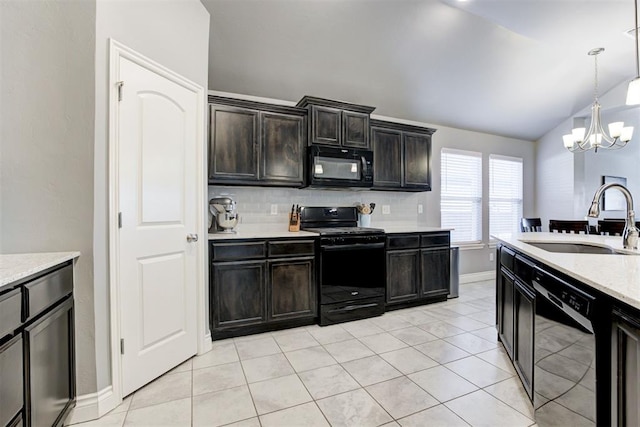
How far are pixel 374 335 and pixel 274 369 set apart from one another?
3.53ft

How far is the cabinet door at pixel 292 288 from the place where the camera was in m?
3.01

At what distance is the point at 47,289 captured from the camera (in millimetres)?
1424

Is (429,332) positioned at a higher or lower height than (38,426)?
lower

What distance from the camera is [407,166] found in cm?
411

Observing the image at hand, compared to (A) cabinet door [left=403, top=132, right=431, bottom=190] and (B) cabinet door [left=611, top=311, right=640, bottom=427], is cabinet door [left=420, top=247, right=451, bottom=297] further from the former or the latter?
(B) cabinet door [left=611, top=311, right=640, bottom=427]

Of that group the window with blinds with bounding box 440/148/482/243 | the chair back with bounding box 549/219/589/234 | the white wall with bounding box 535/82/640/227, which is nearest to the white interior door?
the window with blinds with bounding box 440/148/482/243

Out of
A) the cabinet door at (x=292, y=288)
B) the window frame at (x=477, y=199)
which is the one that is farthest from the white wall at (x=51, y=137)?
the window frame at (x=477, y=199)

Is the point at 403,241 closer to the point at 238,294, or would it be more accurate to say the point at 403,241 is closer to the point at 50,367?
the point at 238,294

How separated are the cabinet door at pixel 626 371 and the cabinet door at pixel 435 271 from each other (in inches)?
111

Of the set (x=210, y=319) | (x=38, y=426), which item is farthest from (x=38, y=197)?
(x=210, y=319)

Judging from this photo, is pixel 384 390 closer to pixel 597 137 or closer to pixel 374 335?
pixel 374 335

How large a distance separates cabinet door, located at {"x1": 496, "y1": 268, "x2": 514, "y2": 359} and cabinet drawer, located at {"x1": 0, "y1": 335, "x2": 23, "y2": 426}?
2.69 m

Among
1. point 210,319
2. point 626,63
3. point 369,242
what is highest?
point 626,63

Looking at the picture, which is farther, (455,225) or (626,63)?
(455,225)
